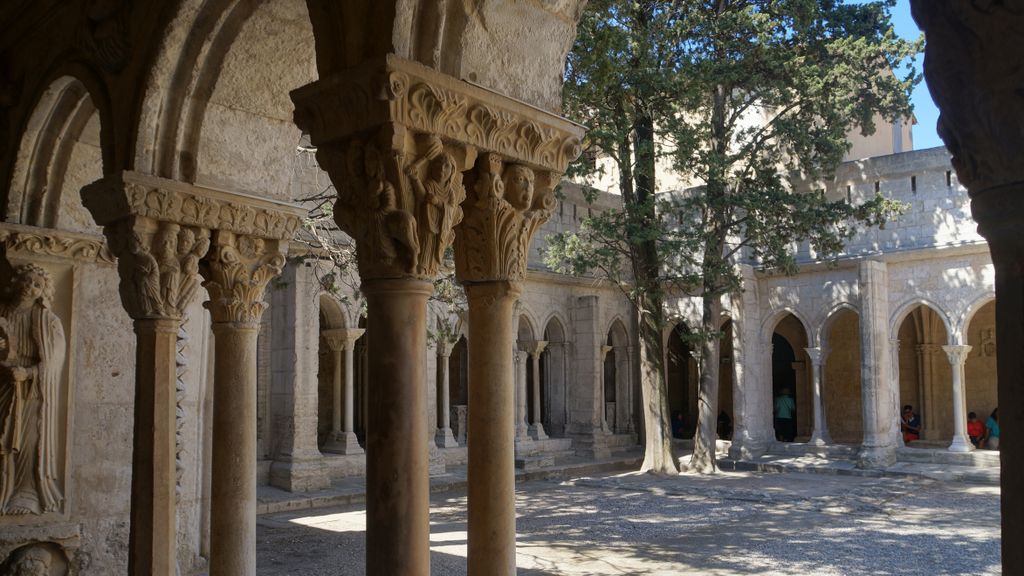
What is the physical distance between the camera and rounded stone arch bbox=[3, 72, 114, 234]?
563cm

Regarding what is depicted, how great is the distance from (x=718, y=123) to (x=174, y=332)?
1194cm

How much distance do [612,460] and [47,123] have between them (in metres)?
13.5

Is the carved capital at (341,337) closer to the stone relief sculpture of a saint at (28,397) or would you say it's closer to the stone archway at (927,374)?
the stone relief sculpture of a saint at (28,397)

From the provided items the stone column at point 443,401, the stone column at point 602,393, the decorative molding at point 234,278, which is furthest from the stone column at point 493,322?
the stone column at point 602,393

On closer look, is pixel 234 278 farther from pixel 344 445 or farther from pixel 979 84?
pixel 344 445

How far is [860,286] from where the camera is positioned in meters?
15.5

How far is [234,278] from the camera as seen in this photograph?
4.68 meters

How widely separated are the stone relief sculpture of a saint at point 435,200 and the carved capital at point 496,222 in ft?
0.71

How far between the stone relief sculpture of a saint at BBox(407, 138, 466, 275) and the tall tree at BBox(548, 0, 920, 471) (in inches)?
346

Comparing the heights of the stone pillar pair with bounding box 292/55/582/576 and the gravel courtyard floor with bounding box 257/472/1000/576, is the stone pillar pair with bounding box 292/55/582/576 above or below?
above

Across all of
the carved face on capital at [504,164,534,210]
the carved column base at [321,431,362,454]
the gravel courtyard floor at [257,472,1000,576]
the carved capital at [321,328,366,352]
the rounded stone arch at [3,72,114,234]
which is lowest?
the gravel courtyard floor at [257,472,1000,576]

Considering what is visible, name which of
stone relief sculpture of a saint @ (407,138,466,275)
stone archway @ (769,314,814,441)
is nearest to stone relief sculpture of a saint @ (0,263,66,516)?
stone relief sculpture of a saint @ (407,138,466,275)

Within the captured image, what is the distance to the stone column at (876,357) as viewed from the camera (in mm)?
15078

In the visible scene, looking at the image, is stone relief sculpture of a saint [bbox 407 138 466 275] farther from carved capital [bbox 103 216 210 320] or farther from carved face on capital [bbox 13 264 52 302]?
carved face on capital [bbox 13 264 52 302]
